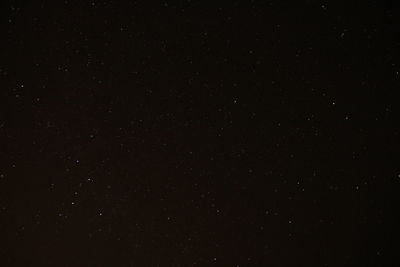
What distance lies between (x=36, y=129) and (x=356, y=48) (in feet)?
2.11

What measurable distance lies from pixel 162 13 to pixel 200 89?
0.54ft

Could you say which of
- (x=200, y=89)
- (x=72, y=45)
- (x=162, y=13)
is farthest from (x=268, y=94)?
(x=72, y=45)

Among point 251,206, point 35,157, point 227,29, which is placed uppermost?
point 227,29

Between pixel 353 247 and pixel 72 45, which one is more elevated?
pixel 72 45

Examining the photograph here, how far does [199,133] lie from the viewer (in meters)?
0.90

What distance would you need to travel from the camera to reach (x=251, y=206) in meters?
0.90

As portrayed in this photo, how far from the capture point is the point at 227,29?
87cm

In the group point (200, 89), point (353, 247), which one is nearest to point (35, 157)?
point (200, 89)

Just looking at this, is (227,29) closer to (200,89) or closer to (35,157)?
(200,89)

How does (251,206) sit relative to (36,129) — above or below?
below

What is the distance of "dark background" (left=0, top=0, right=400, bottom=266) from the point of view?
854 millimetres

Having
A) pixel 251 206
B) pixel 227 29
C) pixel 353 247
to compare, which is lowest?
pixel 353 247

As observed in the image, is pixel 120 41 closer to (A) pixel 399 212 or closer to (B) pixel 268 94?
(B) pixel 268 94

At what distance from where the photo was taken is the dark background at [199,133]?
85 centimetres
